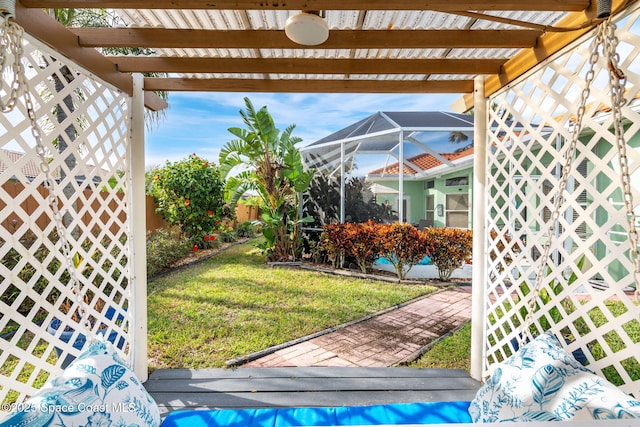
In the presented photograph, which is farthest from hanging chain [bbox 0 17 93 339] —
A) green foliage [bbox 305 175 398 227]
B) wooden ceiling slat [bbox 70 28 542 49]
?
green foliage [bbox 305 175 398 227]

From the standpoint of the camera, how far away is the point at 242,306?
480cm

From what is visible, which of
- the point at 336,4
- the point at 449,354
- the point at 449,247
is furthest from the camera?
the point at 449,247

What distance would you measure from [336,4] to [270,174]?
6.05 metres

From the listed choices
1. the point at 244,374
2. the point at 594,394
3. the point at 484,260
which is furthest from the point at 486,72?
the point at 244,374

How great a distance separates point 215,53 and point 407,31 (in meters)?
1.62

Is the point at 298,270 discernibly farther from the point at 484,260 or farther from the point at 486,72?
the point at 486,72

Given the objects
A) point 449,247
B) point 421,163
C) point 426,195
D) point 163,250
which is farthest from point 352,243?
point 426,195

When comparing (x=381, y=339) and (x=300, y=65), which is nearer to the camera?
(x=300, y=65)

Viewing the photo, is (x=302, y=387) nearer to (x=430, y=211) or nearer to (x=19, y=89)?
(x=19, y=89)

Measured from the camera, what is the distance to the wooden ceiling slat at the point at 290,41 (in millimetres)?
2014

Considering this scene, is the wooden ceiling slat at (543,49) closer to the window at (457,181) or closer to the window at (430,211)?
the window at (457,181)

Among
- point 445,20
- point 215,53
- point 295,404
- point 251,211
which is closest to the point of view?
point 445,20

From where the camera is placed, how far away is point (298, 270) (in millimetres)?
7133

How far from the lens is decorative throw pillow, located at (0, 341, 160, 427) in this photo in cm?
126
